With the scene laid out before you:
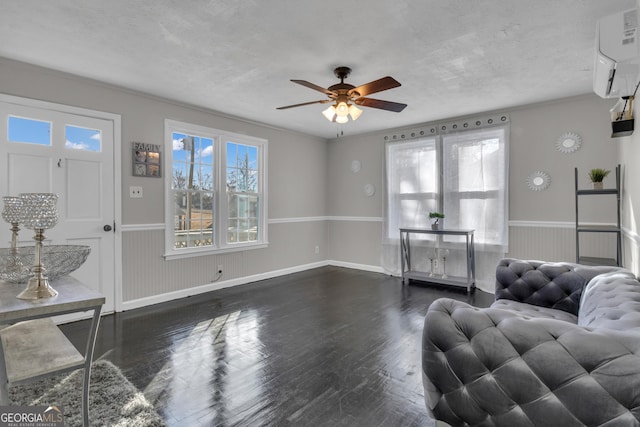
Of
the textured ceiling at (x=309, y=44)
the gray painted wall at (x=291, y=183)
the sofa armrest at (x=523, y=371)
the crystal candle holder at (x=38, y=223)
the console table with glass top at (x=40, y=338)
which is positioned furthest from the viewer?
the gray painted wall at (x=291, y=183)

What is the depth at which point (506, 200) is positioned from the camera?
4.34m

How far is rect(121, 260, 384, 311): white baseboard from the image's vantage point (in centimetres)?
372

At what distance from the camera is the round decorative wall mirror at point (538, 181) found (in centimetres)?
410

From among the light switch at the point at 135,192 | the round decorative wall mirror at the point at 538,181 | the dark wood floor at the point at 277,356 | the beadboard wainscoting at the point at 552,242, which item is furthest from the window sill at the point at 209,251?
the round decorative wall mirror at the point at 538,181

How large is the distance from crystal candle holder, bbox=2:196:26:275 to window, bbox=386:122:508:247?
4672mm

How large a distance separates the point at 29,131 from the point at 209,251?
2236 mm

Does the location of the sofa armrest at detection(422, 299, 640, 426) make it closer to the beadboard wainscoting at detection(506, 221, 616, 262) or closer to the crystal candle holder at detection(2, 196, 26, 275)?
the crystal candle holder at detection(2, 196, 26, 275)

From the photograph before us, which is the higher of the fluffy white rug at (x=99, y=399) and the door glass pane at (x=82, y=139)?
the door glass pane at (x=82, y=139)

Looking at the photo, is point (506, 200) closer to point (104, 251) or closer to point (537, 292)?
point (537, 292)

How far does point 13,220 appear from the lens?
1.48m

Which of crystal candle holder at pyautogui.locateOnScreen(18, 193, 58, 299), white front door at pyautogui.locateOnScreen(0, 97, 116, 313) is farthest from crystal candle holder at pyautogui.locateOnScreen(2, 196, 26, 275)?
white front door at pyautogui.locateOnScreen(0, 97, 116, 313)

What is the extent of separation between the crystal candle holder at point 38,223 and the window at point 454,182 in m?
4.59

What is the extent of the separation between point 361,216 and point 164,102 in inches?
141

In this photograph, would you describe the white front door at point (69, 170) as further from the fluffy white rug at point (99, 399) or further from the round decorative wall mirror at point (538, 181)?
the round decorative wall mirror at point (538, 181)
